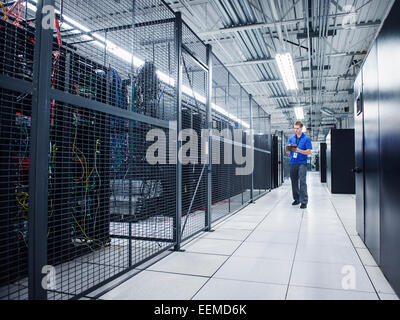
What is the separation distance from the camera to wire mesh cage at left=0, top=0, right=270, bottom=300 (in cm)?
127

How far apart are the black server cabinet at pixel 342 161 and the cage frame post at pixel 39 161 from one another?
748cm

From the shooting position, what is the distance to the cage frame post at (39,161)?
1235mm

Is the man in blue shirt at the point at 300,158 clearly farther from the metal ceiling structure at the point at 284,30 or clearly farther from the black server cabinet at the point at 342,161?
the black server cabinet at the point at 342,161

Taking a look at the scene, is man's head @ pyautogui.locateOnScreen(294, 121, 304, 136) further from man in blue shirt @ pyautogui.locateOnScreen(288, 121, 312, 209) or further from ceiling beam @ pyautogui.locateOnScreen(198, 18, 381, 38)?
ceiling beam @ pyautogui.locateOnScreen(198, 18, 381, 38)

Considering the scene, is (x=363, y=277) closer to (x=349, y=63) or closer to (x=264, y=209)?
(x=264, y=209)

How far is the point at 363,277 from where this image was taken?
6.28 feet

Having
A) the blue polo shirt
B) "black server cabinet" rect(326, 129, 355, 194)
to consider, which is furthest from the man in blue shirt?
"black server cabinet" rect(326, 129, 355, 194)

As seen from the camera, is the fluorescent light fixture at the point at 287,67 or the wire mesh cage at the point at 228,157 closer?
the wire mesh cage at the point at 228,157

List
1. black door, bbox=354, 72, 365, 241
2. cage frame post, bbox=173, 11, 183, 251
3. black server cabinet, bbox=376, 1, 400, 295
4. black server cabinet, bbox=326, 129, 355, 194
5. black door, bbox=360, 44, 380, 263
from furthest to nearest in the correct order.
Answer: black server cabinet, bbox=326, 129, 355, 194 → black door, bbox=354, 72, 365, 241 → cage frame post, bbox=173, 11, 183, 251 → black door, bbox=360, 44, 380, 263 → black server cabinet, bbox=376, 1, 400, 295

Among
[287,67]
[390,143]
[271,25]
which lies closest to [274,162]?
[287,67]

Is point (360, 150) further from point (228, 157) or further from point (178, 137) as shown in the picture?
point (228, 157)

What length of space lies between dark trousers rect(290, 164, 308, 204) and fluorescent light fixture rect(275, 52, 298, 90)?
2357mm

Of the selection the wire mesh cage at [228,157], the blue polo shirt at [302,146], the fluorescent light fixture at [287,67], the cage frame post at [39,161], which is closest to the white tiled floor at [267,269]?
the cage frame post at [39,161]

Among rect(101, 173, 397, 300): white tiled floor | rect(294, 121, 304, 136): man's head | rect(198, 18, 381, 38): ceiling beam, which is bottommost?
rect(101, 173, 397, 300): white tiled floor
